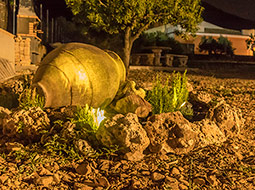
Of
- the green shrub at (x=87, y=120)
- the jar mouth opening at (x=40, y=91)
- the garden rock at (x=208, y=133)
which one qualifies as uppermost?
the jar mouth opening at (x=40, y=91)

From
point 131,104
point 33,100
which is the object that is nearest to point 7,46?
point 33,100

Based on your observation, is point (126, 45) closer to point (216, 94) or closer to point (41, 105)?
point (216, 94)

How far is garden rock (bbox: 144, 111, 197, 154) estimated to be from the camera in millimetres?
3709

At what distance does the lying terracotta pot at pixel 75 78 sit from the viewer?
4.32 metres

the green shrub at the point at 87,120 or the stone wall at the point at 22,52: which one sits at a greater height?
the stone wall at the point at 22,52

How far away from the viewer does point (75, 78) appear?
4.36 m

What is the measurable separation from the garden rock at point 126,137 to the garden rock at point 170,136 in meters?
0.19

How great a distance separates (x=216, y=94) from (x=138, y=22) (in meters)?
6.14

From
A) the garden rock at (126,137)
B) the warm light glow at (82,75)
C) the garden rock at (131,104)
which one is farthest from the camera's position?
the garden rock at (131,104)

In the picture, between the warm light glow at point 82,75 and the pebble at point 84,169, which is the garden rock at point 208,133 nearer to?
the pebble at point 84,169

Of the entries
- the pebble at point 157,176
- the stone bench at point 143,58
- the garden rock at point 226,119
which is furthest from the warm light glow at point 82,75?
the stone bench at point 143,58

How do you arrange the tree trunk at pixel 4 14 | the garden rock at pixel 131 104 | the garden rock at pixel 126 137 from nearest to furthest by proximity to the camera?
the garden rock at pixel 126 137, the garden rock at pixel 131 104, the tree trunk at pixel 4 14

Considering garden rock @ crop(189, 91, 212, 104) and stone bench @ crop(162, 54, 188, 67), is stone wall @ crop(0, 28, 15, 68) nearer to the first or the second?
garden rock @ crop(189, 91, 212, 104)

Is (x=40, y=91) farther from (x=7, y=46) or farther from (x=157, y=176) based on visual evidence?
(x=7, y=46)
